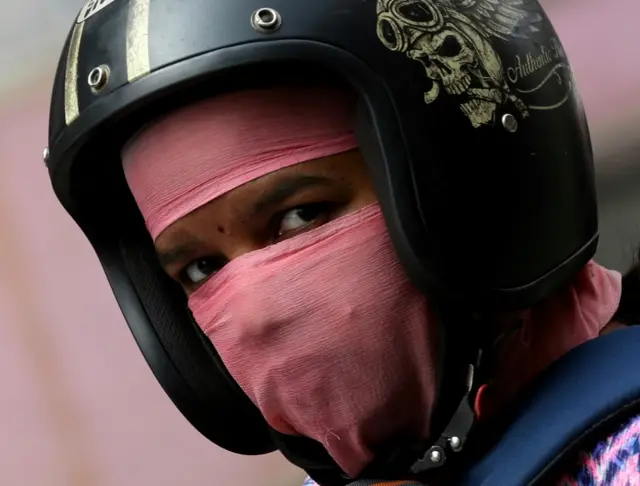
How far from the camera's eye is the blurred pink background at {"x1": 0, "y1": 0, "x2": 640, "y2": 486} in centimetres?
128

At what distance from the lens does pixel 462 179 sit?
68 centimetres

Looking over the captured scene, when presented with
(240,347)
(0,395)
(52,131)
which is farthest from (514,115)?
(0,395)

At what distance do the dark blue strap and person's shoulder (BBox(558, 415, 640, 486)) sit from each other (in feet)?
0.05

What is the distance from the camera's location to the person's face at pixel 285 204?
70 centimetres

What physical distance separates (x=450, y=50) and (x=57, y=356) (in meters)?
0.82

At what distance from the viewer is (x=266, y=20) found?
67 centimetres

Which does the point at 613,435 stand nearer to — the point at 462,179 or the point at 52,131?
the point at 462,179

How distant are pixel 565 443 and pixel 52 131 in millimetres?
498

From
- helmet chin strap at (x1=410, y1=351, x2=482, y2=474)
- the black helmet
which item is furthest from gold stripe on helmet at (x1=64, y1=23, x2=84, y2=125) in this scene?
helmet chin strap at (x1=410, y1=351, x2=482, y2=474)

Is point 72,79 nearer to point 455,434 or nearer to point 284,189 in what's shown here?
point 284,189

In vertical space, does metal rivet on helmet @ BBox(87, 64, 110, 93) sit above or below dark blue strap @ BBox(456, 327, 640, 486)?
above

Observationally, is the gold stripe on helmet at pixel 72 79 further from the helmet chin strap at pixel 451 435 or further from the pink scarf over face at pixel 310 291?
the helmet chin strap at pixel 451 435

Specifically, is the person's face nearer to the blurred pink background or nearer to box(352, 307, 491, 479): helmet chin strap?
box(352, 307, 491, 479): helmet chin strap

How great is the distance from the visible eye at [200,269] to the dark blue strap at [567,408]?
28 centimetres
